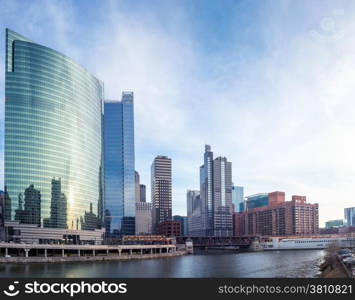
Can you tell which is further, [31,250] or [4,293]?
[31,250]

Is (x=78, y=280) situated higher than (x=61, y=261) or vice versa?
(x=78, y=280)

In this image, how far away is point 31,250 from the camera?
18175 centimetres

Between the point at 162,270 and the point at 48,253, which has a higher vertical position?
the point at 162,270

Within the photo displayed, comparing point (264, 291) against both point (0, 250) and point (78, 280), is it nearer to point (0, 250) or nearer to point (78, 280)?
point (78, 280)

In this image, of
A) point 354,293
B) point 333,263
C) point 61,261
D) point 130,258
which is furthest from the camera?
point 130,258

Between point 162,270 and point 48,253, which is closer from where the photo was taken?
point 162,270

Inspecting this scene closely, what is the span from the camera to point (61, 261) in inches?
6491

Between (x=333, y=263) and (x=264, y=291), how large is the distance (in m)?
85.2

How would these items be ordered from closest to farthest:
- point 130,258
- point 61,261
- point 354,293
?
1. point 354,293
2. point 61,261
3. point 130,258

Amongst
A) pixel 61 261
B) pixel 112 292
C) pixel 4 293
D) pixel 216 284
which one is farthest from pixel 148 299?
pixel 61 261

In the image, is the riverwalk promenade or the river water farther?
the riverwalk promenade

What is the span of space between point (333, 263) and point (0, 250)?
121596 mm

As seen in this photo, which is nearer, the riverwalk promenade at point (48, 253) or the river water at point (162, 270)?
the river water at point (162, 270)

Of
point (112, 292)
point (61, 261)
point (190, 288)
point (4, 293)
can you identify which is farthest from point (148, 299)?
point (61, 261)
